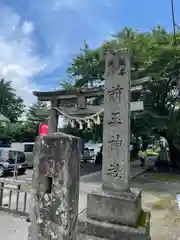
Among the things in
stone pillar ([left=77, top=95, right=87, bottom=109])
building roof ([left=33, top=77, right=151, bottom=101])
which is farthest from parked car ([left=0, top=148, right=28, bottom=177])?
stone pillar ([left=77, top=95, right=87, bottom=109])

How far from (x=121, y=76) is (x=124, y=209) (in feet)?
7.87

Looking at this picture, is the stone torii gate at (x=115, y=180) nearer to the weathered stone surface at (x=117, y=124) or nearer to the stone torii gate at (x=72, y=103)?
the weathered stone surface at (x=117, y=124)

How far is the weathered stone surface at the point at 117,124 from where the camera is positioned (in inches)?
147

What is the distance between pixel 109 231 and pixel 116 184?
0.76 meters

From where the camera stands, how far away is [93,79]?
13219 mm

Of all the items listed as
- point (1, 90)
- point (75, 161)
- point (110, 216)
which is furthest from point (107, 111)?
point (1, 90)

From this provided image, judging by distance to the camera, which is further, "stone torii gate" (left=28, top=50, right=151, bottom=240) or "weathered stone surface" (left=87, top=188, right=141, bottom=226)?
"weathered stone surface" (left=87, top=188, right=141, bottom=226)

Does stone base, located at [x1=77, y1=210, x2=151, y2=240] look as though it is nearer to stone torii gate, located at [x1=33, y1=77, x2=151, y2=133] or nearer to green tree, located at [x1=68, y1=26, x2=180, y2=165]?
stone torii gate, located at [x1=33, y1=77, x2=151, y2=133]

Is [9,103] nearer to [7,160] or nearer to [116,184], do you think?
[7,160]

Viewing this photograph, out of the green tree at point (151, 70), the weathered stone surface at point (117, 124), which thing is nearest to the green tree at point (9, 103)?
the green tree at point (151, 70)

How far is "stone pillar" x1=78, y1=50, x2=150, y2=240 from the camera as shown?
11.2 ft

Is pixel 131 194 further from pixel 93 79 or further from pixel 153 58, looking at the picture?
pixel 93 79

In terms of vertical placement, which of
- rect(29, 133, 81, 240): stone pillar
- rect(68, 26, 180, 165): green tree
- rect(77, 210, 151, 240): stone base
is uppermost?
rect(68, 26, 180, 165): green tree

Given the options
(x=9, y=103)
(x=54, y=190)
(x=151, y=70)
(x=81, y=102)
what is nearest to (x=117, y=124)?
(x=54, y=190)
